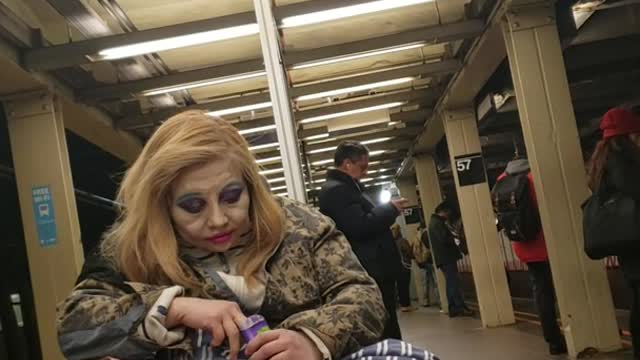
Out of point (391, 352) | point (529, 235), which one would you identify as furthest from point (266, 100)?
point (391, 352)

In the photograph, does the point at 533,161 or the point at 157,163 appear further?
the point at 533,161

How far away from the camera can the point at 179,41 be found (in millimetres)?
4395

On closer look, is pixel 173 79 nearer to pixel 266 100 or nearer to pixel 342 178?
pixel 266 100

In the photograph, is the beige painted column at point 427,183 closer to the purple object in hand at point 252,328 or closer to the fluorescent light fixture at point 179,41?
the fluorescent light fixture at point 179,41

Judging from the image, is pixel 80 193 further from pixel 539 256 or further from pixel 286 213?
pixel 286 213

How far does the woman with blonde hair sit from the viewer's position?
1.06 metres

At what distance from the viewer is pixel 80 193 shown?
236 inches

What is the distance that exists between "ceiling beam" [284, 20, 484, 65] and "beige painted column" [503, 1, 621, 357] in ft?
1.39

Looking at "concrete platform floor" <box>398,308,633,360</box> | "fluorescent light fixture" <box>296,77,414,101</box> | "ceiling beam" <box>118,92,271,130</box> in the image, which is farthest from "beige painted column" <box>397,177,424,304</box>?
"ceiling beam" <box>118,92,271,130</box>

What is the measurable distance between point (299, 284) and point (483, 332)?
6031 millimetres

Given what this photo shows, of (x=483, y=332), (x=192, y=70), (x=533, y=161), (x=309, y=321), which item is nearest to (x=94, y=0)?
(x=192, y=70)

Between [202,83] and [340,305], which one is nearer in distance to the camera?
[340,305]

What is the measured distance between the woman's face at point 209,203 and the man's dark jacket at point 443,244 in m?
7.43

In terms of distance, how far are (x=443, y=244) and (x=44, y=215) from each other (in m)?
5.03
